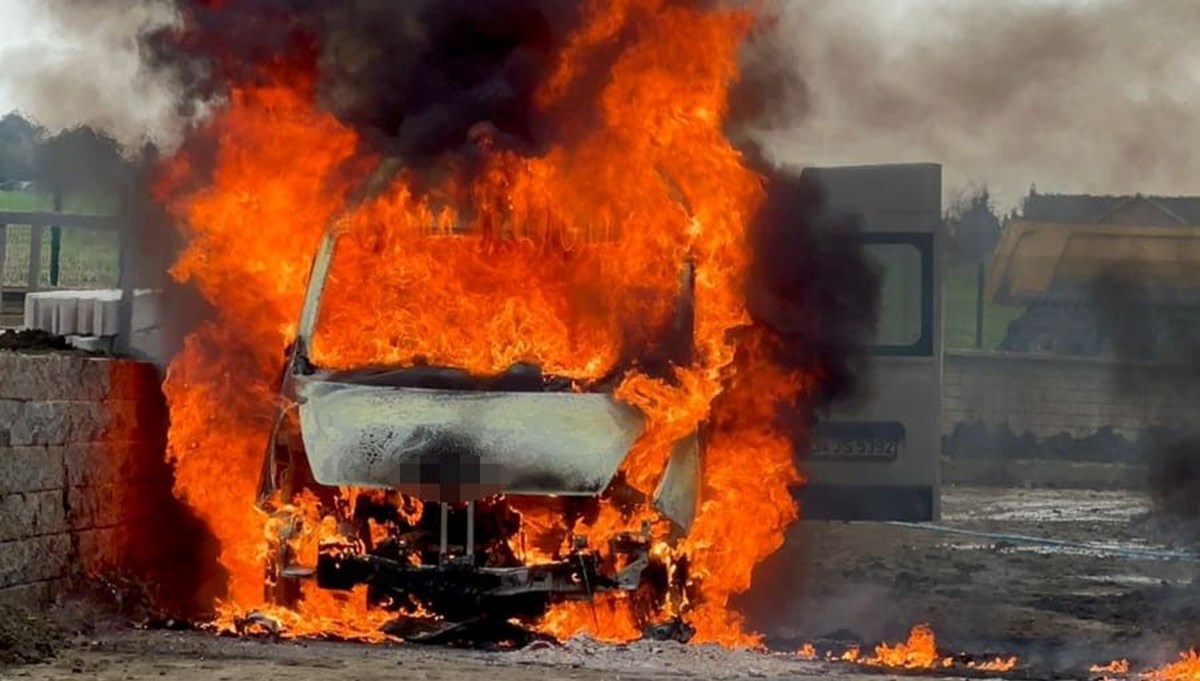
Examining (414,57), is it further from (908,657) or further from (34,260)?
(34,260)

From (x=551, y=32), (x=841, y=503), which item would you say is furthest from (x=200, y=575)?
(x=841, y=503)

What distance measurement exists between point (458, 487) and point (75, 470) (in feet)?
8.19

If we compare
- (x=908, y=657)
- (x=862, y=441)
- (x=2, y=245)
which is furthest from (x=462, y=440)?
(x=2, y=245)

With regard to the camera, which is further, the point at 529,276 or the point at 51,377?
the point at 529,276

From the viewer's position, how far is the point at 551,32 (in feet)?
36.3

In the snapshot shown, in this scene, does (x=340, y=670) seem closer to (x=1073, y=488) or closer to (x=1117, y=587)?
(x=1117, y=587)

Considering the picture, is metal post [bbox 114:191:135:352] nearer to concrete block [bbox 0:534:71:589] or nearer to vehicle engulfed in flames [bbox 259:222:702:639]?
concrete block [bbox 0:534:71:589]

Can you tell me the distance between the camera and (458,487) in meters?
8.72

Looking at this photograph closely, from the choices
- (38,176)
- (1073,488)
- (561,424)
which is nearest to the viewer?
(561,424)

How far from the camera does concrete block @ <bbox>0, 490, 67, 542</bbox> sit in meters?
9.20

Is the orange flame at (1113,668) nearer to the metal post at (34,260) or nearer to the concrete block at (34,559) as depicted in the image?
the concrete block at (34,559)

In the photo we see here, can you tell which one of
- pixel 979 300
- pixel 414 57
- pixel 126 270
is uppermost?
pixel 979 300

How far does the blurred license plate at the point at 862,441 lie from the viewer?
1370cm

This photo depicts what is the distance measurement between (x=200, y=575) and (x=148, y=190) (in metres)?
2.62
